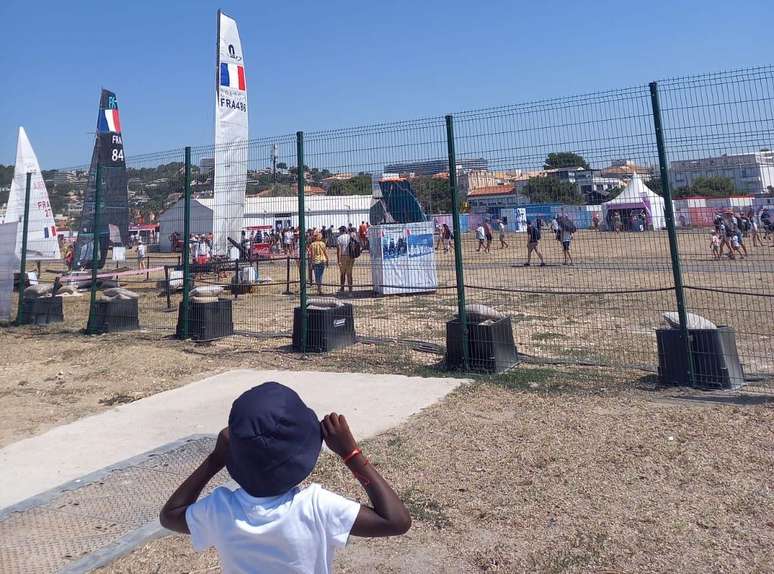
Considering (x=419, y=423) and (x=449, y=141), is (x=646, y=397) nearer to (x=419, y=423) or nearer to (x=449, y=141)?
(x=419, y=423)

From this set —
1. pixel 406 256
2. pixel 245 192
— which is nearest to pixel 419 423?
pixel 245 192

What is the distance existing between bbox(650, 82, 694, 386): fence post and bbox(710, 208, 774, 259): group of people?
1045 mm

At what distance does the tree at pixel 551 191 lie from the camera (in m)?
7.14

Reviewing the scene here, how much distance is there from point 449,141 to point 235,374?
365 cm

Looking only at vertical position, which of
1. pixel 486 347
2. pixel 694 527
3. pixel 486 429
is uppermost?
pixel 486 347

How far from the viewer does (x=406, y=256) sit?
1405 centimetres

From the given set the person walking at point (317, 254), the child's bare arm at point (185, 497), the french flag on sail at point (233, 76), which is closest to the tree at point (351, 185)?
the person walking at point (317, 254)

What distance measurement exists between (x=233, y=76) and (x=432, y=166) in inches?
439

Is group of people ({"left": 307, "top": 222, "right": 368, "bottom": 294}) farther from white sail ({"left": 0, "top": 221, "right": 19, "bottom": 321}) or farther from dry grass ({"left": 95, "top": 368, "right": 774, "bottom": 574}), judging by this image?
dry grass ({"left": 95, "top": 368, "right": 774, "bottom": 574})

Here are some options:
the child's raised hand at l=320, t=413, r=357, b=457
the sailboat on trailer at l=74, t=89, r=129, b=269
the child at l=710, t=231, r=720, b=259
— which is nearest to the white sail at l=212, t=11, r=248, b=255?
the sailboat on trailer at l=74, t=89, r=129, b=269

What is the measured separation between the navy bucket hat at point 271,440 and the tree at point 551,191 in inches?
228

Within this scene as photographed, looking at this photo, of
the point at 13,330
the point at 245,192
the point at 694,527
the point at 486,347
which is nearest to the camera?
the point at 694,527

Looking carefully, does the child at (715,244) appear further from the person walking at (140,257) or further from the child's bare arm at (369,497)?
the person walking at (140,257)

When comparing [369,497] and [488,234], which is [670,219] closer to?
[369,497]
